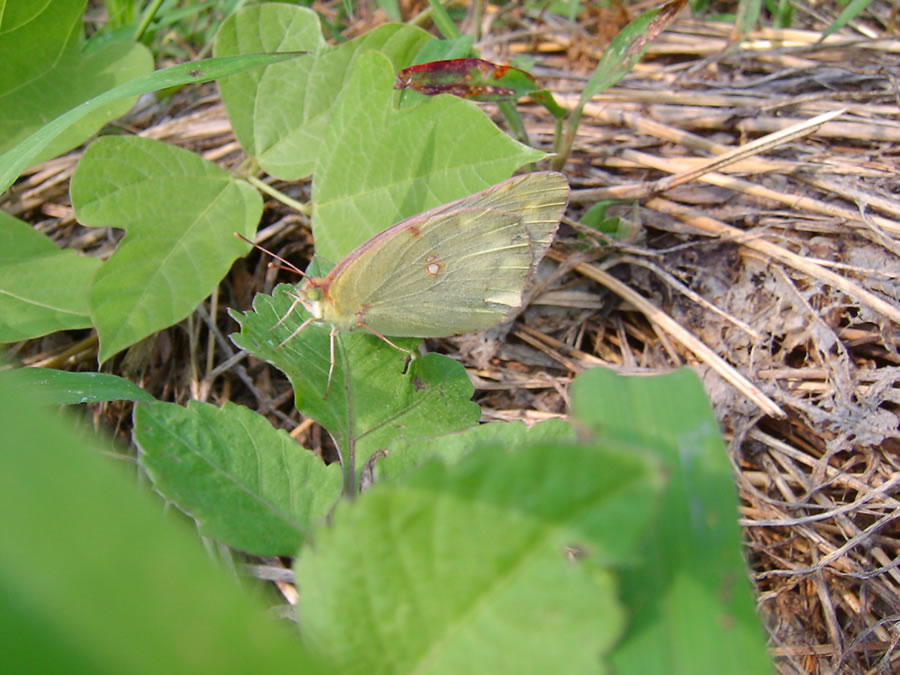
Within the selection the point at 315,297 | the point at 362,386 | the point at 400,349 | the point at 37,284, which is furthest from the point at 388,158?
the point at 37,284

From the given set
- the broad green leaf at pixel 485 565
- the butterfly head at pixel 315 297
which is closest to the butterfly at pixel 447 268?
the butterfly head at pixel 315 297

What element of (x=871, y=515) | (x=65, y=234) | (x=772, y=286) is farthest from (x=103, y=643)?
(x=65, y=234)

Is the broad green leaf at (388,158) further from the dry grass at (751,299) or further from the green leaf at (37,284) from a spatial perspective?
the green leaf at (37,284)

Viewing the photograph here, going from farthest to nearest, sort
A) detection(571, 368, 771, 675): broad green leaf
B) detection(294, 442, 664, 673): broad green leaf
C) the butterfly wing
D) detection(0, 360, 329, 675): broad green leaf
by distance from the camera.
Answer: the butterfly wing, detection(571, 368, 771, 675): broad green leaf, detection(294, 442, 664, 673): broad green leaf, detection(0, 360, 329, 675): broad green leaf

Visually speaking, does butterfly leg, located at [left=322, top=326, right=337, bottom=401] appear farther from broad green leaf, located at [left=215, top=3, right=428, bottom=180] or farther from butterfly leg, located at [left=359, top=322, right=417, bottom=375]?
broad green leaf, located at [left=215, top=3, right=428, bottom=180]

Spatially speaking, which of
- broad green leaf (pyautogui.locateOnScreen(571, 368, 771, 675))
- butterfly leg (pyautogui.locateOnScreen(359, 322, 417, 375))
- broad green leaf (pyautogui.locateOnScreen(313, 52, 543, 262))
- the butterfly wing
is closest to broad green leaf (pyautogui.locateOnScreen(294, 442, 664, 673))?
broad green leaf (pyautogui.locateOnScreen(571, 368, 771, 675))

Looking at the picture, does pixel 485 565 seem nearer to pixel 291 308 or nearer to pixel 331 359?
pixel 331 359
